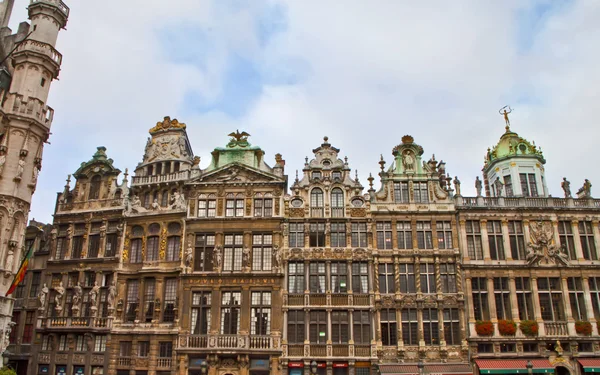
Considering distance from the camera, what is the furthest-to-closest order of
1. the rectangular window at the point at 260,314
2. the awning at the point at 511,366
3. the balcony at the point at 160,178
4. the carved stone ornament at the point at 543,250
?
the balcony at the point at 160,178 → the carved stone ornament at the point at 543,250 → the rectangular window at the point at 260,314 → the awning at the point at 511,366

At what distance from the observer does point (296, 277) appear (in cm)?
3409

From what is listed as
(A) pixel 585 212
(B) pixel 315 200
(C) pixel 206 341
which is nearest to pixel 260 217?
(B) pixel 315 200

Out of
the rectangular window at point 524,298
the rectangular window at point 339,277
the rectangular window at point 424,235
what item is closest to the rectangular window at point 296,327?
the rectangular window at point 339,277

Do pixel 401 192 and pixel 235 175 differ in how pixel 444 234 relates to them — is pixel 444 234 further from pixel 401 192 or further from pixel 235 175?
pixel 235 175

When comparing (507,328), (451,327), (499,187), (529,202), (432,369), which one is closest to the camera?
(432,369)

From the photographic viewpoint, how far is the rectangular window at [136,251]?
119ft

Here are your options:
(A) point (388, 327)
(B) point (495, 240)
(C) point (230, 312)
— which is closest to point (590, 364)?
(B) point (495, 240)

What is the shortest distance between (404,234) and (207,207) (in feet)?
46.9

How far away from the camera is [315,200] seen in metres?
35.9

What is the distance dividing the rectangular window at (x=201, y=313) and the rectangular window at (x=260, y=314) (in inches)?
120

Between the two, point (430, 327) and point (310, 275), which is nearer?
point (430, 327)

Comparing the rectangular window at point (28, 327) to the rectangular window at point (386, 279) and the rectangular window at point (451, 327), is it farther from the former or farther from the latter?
the rectangular window at point (451, 327)

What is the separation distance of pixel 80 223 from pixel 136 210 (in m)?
4.91

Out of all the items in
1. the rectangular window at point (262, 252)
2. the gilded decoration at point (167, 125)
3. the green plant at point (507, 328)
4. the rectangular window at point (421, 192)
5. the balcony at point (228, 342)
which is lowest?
the balcony at point (228, 342)
